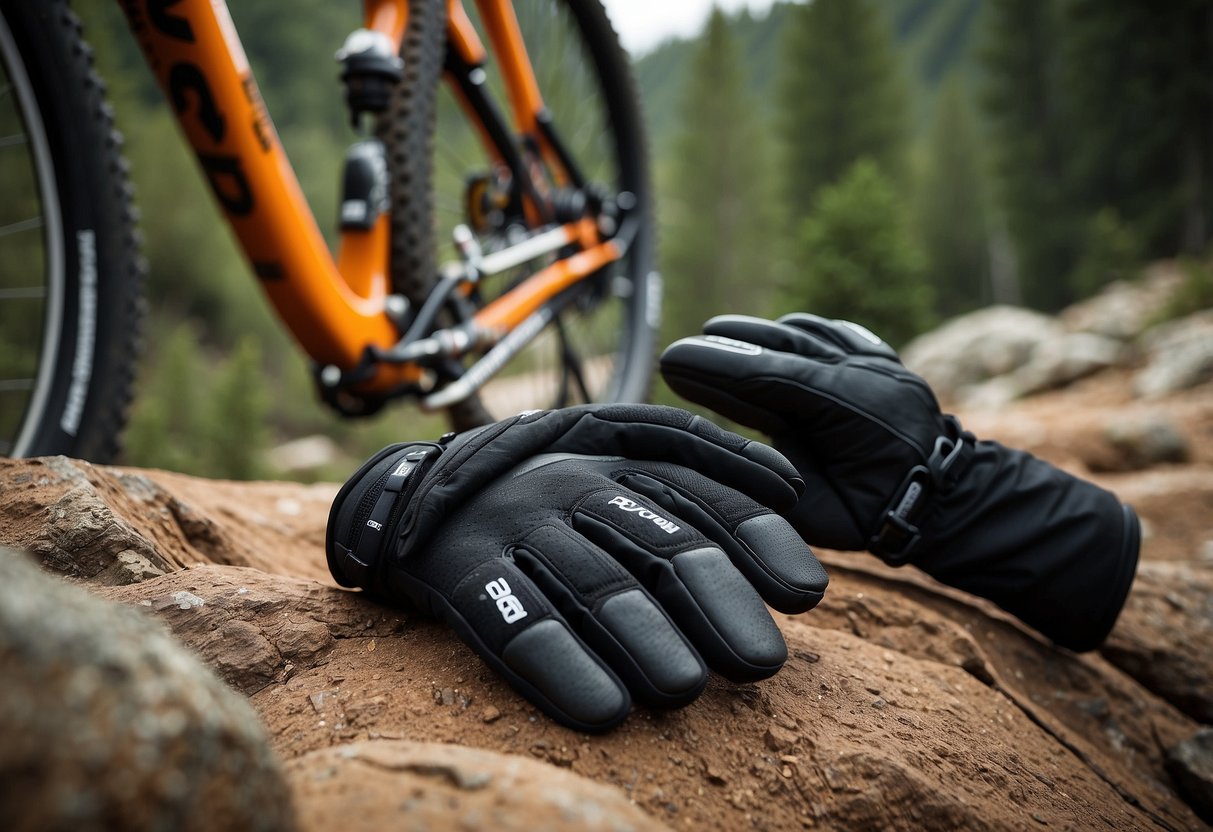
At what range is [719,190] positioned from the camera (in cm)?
2319

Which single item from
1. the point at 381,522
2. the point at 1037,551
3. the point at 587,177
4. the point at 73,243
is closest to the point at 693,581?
the point at 381,522

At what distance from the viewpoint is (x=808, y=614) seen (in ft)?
4.75

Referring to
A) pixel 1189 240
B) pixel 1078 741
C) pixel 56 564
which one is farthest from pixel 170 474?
pixel 1189 240

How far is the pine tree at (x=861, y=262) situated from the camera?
9.06 meters

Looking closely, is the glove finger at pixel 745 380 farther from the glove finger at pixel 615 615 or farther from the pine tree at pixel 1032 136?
the pine tree at pixel 1032 136

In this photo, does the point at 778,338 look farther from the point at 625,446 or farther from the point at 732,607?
the point at 732,607

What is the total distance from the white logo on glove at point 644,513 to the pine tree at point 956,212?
3084cm

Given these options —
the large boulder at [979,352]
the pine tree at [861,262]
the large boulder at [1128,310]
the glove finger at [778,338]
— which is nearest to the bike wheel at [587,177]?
the glove finger at [778,338]

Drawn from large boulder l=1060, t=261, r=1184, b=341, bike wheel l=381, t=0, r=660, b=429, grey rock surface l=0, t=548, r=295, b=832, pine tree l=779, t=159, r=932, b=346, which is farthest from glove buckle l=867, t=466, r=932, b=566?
large boulder l=1060, t=261, r=1184, b=341

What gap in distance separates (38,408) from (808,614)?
1516mm

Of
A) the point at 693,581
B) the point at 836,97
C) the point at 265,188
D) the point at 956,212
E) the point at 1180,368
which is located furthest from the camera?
the point at 956,212

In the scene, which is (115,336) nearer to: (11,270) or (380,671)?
(380,671)

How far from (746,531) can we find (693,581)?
14 centimetres

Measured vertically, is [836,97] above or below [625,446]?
above
